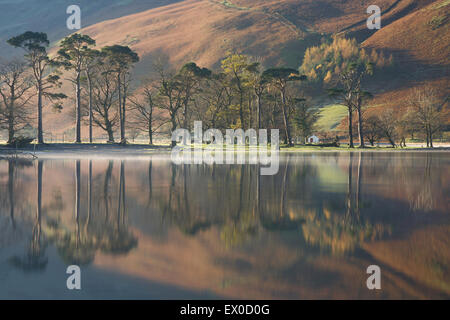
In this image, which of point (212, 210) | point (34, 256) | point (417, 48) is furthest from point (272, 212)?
point (417, 48)

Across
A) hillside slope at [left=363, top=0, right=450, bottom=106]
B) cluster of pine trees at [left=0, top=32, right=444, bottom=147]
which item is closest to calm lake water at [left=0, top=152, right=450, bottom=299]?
cluster of pine trees at [left=0, top=32, right=444, bottom=147]

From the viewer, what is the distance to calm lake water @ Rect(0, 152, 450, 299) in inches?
230

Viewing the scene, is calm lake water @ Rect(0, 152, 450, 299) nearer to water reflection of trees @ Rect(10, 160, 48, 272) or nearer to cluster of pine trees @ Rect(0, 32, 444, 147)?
water reflection of trees @ Rect(10, 160, 48, 272)

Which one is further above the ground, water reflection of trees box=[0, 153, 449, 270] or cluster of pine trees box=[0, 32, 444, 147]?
cluster of pine trees box=[0, 32, 444, 147]

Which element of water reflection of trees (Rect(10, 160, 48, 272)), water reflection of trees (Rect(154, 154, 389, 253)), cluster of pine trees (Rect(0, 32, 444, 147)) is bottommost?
water reflection of trees (Rect(10, 160, 48, 272))

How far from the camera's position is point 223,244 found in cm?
806

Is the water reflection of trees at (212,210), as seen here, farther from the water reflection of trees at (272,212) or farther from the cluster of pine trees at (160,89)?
the cluster of pine trees at (160,89)

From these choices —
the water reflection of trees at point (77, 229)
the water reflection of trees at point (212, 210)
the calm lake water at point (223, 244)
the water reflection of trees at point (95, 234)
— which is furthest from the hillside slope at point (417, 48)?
the water reflection of trees at point (95, 234)

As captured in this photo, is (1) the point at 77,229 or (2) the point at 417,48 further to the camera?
(2) the point at 417,48

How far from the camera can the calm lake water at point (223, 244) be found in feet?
19.2

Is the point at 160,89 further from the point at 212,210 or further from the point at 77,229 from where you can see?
the point at 77,229

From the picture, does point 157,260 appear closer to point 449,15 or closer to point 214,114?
point 214,114
